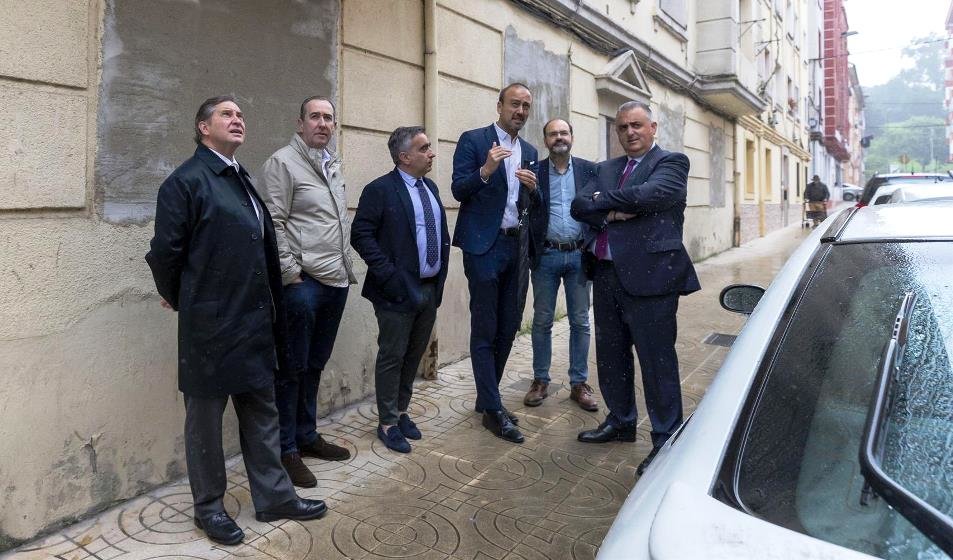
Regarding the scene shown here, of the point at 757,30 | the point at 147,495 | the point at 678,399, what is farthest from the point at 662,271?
the point at 757,30

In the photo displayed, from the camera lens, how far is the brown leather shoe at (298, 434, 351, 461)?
11.8 feet

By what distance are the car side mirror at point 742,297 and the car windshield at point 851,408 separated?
85cm

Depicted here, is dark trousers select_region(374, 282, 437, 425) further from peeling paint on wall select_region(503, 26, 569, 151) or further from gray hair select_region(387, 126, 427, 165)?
peeling paint on wall select_region(503, 26, 569, 151)

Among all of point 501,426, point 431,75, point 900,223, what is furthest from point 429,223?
point 900,223

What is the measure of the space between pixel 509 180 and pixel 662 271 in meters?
1.12

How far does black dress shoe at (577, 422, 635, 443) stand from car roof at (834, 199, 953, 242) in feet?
6.53

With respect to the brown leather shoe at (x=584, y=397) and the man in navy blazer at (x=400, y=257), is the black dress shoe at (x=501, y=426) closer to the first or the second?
the man in navy blazer at (x=400, y=257)

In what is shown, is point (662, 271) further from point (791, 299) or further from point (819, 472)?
point (819, 472)

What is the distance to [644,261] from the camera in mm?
3387

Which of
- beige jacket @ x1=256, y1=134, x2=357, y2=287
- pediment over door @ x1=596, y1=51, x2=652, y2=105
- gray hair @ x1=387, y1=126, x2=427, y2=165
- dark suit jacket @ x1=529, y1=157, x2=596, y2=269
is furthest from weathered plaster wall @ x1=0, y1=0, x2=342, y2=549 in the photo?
pediment over door @ x1=596, y1=51, x2=652, y2=105

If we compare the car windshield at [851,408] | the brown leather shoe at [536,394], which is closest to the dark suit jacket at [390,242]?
the brown leather shoe at [536,394]

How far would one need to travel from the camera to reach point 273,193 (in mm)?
3264

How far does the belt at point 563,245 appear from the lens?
438 cm

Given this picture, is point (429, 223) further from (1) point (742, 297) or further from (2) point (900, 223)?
(2) point (900, 223)
